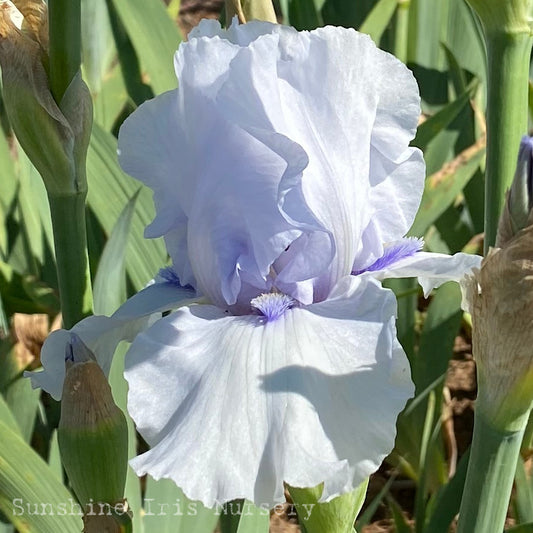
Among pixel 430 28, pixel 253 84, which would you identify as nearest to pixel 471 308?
pixel 253 84

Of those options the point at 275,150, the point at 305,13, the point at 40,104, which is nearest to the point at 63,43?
→ the point at 40,104

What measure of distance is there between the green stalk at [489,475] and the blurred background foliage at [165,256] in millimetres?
280

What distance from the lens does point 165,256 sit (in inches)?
45.3

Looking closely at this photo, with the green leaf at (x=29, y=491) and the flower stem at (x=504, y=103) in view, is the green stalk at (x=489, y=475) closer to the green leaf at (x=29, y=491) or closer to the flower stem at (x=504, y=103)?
the flower stem at (x=504, y=103)

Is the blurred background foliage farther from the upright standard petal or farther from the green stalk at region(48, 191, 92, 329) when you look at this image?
the upright standard petal

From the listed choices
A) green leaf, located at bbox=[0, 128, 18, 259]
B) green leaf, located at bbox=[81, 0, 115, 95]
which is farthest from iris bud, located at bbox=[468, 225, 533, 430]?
green leaf, located at bbox=[81, 0, 115, 95]

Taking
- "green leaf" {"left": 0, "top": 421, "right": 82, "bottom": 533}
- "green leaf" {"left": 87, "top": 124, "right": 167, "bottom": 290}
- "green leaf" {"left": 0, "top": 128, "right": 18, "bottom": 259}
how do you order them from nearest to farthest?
"green leaf" {"left": 0, "top": 421, "right": 82, "bottom": 533} < "green leaf" {"left": 87, "top": 124, "right": 167, "bottom": 290} < "green leaf" {"left": 0, "top": 128, "right": 18, "bottom": 259}

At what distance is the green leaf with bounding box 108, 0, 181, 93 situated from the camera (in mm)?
1271

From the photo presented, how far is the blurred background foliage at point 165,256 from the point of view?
35.4 inches

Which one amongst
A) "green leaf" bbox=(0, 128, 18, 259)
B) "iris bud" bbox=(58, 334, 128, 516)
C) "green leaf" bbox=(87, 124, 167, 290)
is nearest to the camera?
"iris bud" bbox=(58, 334, 128, 516)

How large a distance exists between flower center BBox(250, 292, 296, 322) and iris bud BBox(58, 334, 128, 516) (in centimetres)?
11

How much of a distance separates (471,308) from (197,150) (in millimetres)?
199

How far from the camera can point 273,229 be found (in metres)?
0.56

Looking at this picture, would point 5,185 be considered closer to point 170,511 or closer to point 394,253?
point 170,511
